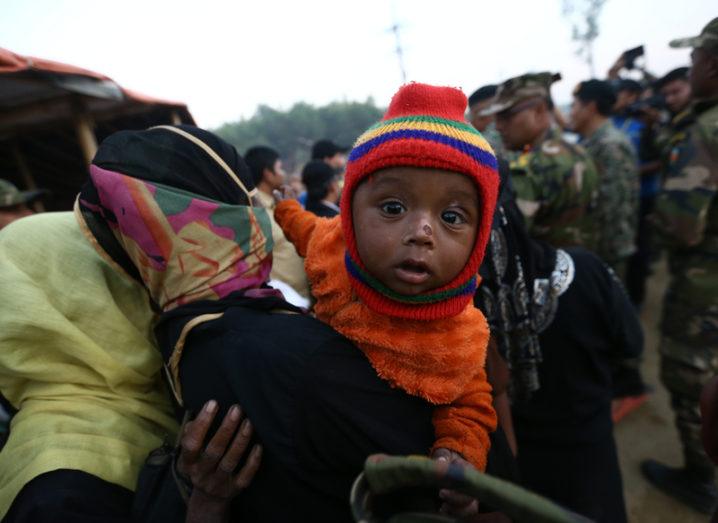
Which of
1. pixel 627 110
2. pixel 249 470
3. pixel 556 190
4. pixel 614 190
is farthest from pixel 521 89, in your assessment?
pixel 627 110

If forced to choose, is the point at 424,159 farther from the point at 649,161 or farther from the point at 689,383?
the point at 649,161

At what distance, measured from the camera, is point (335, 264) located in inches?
47.5

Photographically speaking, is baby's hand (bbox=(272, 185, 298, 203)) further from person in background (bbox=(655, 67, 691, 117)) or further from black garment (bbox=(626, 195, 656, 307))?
person in background (bbox=(655, 67, 691, 117))

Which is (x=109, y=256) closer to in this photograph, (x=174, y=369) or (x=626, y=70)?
(x=174, y=369)

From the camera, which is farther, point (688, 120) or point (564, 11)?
point (564, 11)

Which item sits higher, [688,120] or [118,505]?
[688,120]

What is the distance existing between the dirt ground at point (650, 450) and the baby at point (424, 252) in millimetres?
2453

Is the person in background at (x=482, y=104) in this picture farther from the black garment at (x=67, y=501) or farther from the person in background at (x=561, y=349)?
the black garment at (x=67, y=501)

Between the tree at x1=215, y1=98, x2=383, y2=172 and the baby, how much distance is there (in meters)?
53.5

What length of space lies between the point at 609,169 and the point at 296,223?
134 inches

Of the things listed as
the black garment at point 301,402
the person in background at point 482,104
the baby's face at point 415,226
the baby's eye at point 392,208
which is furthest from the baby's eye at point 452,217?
the person in background at point 482,104

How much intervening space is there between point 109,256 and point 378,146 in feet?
2.68

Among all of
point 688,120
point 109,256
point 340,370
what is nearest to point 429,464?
point 340,370

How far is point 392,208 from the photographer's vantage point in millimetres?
1014
